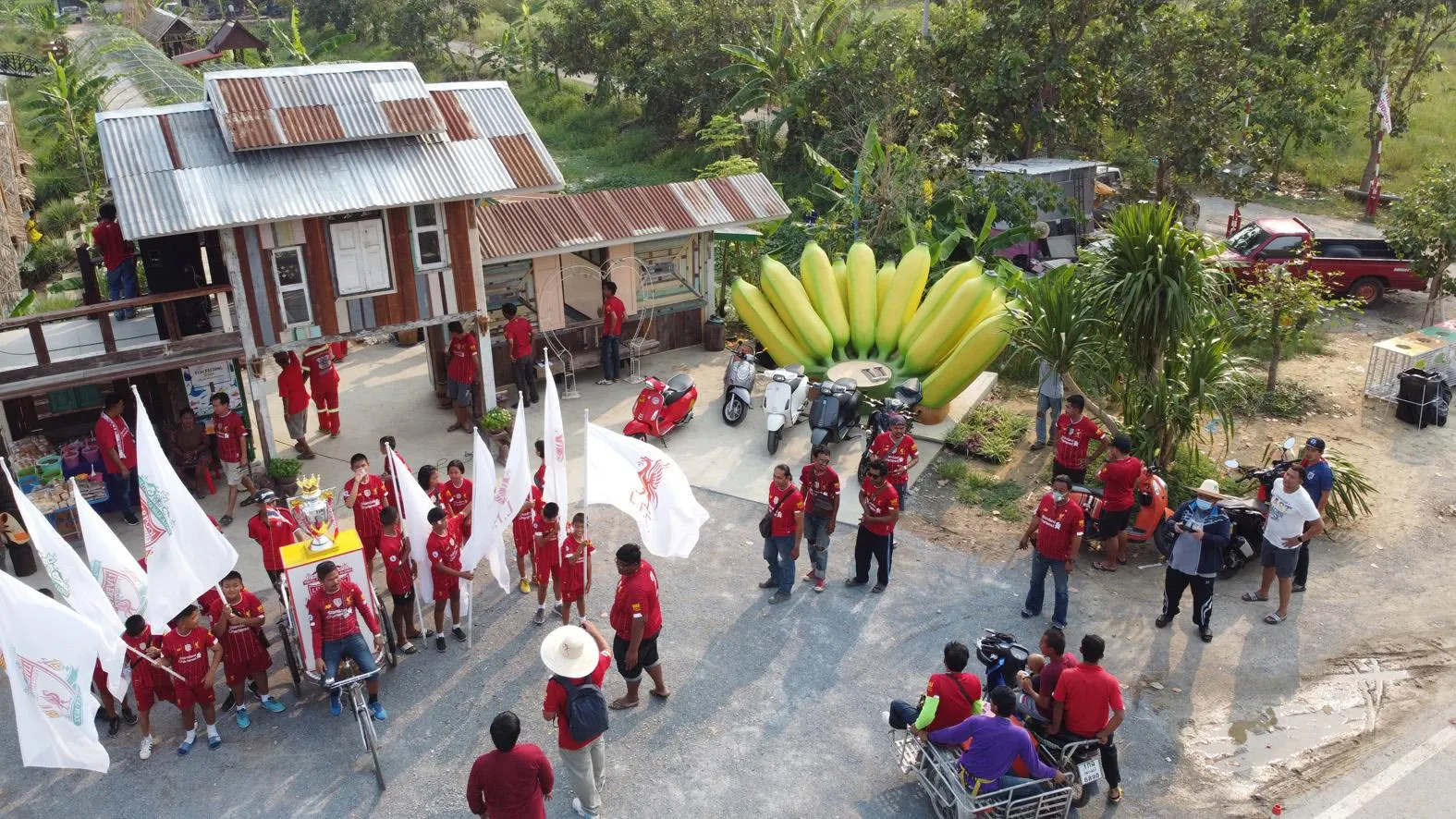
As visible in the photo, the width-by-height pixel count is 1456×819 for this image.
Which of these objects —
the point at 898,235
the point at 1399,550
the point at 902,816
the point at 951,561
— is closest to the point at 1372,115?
the point at 898,235

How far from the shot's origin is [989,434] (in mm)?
15359

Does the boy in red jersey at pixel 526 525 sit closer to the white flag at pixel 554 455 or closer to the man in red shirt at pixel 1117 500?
the white flag at pixel 554 455

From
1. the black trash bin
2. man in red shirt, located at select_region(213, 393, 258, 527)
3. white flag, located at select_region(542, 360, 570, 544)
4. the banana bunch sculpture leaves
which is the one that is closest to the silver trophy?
white flag, located at select_region(542, 360, 570, 544)

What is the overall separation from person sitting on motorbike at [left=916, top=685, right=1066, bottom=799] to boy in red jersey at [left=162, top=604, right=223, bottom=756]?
20.2ft

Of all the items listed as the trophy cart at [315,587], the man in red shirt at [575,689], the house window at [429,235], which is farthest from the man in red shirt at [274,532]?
the house window at [429,235]

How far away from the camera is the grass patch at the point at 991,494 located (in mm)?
13477

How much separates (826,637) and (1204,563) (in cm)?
370

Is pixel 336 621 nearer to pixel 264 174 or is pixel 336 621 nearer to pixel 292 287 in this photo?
pixel 292 287

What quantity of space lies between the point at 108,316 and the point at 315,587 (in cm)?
553

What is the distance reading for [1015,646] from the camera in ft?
29.5

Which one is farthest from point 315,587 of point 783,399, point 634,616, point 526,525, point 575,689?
point 783,399

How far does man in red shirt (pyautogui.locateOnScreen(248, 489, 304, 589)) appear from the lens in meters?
10.3

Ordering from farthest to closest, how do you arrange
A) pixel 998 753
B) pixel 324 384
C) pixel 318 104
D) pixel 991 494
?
pixel 324 384 < pixel 991 494 < pixel 318 104 < pixel 998 753

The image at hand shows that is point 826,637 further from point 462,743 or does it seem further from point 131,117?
point 131,117
